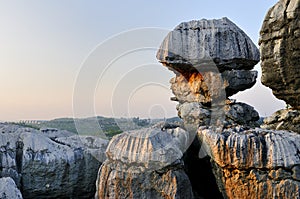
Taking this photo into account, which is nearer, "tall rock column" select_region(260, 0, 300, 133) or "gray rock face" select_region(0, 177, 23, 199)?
"tall rock column" select_region(260, 0, 300, 133)

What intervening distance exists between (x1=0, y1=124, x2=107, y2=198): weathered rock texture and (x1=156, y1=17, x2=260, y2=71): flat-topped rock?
3.47m

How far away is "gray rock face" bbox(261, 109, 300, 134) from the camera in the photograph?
5.38 metres

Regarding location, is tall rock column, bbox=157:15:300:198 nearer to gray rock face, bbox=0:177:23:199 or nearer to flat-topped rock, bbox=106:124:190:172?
flat-topped rock, bbox=106:124:190:172

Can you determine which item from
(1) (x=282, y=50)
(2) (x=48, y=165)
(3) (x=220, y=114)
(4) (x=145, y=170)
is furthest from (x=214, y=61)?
(2) (x=48, y=165)

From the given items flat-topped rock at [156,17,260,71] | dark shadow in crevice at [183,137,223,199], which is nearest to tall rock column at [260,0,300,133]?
dark shadow in crevice at [183,137,223,199]

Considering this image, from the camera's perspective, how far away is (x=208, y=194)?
20.6ft

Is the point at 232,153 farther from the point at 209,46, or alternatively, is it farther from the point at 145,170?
the point at 209,46

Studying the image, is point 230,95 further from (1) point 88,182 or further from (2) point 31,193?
(2) point 31,193

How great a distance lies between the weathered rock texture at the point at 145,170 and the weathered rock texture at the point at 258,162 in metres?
0.72

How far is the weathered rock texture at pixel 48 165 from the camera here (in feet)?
24.5

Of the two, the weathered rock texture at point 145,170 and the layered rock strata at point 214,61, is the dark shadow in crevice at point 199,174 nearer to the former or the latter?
the weathered rock texture at point 145,170

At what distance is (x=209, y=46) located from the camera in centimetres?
870

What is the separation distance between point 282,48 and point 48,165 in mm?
6008

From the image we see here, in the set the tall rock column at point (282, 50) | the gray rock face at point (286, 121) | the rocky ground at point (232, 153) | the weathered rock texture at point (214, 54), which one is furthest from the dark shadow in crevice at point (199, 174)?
the weathered rock texture at point (214, 54)
